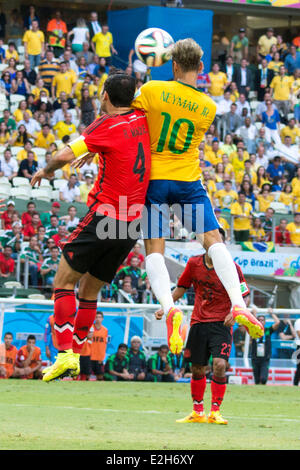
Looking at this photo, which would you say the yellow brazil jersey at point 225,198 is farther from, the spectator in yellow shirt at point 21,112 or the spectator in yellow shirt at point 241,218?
the spectator in yellow shirt at point 21,112

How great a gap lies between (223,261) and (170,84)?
59.3 inches

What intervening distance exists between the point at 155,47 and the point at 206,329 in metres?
4.19

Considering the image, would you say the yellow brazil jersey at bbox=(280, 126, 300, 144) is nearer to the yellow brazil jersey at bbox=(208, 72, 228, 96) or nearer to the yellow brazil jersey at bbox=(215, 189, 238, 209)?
the yellow brazil jersey at bbox=(208, 72, 228, 96)

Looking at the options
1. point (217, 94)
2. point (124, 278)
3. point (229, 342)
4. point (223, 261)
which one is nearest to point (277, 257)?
point (124, 278)

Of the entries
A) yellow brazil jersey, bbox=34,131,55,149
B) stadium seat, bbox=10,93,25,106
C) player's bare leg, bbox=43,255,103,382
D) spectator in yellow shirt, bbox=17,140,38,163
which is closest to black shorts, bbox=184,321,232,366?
player's bare leg, bbox=43,255,103,382

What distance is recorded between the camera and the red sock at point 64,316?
7.44 m

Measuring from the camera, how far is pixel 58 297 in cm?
748

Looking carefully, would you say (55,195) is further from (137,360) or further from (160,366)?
(160,366)

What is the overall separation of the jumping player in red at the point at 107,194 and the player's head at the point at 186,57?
429 millimetres

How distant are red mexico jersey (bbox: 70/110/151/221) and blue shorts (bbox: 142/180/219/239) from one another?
15 cm

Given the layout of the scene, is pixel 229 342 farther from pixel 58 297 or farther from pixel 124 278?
pixel 124 278

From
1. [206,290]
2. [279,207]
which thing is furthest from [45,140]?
[206,290]

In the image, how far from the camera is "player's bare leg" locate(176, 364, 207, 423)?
35.2 feet

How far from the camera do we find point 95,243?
7.27 m
